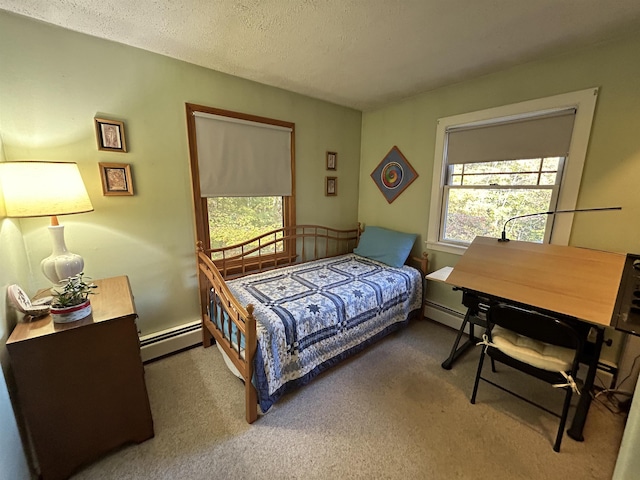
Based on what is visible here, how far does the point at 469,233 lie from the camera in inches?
101

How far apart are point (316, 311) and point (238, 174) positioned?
1.41m

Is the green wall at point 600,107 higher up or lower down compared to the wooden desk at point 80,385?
higher up

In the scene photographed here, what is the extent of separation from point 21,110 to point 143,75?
2.35 ft

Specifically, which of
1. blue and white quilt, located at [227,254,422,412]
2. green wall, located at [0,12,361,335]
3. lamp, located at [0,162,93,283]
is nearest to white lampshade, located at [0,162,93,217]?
lamp, located at [0,162,93,283]

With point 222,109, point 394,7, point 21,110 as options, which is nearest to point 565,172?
point 394,7

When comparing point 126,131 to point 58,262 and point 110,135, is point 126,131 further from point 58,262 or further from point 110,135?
point 58,262

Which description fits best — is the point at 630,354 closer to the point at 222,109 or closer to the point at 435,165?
the point at 435,165

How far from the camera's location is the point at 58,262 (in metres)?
1.40

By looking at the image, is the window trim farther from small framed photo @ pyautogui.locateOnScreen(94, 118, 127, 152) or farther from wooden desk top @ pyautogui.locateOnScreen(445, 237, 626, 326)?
small framed photo @ pyautogui.locateOnScreen(94, 118, 127, 152)

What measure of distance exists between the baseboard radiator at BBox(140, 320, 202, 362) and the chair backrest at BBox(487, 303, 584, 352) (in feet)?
7.46

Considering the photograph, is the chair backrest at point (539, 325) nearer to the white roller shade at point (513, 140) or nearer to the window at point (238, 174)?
the white roller shade at point (513, 140)

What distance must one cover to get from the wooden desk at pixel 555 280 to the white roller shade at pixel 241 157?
181cm

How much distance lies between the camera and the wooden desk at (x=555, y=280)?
141 centimetres

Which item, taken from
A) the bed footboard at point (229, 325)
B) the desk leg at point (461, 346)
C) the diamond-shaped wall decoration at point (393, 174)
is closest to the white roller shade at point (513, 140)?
the diamond-shaped wall decoration at point (393, 174)
